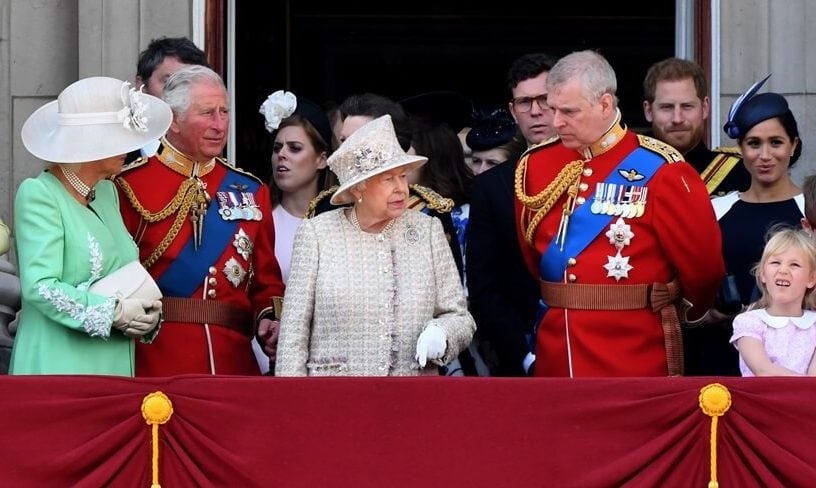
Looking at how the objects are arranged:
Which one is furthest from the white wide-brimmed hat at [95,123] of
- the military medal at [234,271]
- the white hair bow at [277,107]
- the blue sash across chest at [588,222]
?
the blue sash across chest at [588,222]

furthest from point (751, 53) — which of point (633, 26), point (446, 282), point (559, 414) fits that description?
point (633, 26)

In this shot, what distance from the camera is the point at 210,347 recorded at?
6.20 metres

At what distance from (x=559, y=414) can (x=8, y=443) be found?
1511mm

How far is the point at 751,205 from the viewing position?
6535mm

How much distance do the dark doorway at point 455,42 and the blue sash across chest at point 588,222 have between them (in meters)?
5.08

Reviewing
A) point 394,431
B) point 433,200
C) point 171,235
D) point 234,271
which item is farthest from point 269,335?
point 394,431

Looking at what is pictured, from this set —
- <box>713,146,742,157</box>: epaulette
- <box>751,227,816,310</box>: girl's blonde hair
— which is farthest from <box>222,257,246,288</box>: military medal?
<box>713,146,742,157</box>: epaulette

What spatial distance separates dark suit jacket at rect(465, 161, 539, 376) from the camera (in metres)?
6.47

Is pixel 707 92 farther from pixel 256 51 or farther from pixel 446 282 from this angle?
→ pixel 256 51

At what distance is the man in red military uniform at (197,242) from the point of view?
244 inches

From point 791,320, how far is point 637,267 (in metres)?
0.52

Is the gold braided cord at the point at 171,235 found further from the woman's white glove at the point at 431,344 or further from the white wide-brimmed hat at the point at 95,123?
the woman's white glove at the point at 431,344

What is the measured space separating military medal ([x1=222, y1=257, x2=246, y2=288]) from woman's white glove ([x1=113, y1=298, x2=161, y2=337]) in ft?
1.63

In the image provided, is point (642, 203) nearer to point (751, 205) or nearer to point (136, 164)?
point (751, 205)
